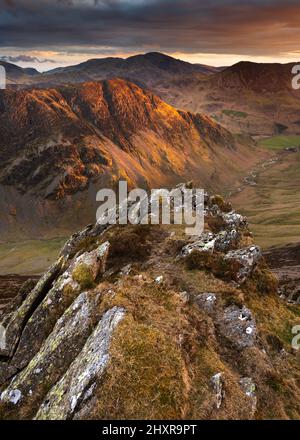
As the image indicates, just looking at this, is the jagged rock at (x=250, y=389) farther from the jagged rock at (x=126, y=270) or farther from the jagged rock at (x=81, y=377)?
the jagged rock at (x=126, y=270)

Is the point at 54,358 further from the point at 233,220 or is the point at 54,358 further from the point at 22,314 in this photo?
the point at 233,220

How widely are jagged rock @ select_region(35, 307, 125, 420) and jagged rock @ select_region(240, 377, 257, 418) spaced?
8441 mm

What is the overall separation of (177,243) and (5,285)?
551 feet

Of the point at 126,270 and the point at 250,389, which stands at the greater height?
the point at 126,270

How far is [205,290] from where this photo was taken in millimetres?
35812

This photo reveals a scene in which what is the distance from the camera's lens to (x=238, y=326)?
3195 centimetres

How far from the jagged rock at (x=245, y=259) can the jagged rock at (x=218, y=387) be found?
14501 millimetres

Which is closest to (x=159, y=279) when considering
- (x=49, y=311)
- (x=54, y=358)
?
(x=49, y=311)

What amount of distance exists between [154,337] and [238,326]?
8750 mm

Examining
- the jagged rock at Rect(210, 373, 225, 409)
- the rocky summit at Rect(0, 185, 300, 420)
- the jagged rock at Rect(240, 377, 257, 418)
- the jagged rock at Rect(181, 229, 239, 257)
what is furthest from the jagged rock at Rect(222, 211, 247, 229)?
the jagged rock at Rect(210, 373, 225, 409)

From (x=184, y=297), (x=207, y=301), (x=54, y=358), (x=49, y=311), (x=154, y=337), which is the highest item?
(x=154, y=337)

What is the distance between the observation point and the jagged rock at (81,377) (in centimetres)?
2289

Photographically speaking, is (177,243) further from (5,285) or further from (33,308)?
(5,285)

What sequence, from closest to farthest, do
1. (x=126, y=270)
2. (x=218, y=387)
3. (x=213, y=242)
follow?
(x=218, y=387) → (x=126, y=270) → (x=213, y=242)
